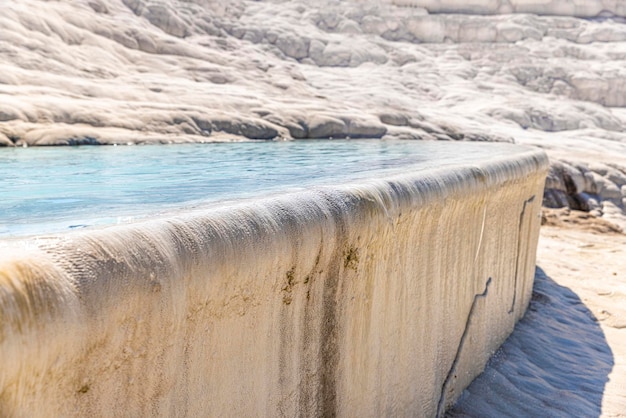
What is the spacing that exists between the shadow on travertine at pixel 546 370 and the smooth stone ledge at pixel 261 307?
0.21m

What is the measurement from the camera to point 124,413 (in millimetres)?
1538

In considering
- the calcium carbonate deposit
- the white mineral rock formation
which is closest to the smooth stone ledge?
the calcium carbonate deposit

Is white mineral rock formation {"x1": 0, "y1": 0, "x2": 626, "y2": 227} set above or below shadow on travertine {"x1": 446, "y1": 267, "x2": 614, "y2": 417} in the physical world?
above

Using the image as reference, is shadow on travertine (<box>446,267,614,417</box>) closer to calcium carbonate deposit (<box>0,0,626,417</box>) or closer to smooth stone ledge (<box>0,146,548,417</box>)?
Result: calcium carbonate deposit (<box>0,0,626,417</box>)

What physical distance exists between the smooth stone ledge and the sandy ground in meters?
0.27

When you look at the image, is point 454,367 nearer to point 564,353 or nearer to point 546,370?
point 546,370

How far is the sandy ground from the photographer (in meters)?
3.55

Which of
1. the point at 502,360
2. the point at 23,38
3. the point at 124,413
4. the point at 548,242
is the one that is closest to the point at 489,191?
the point at 502,360

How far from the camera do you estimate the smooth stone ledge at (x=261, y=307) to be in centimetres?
133

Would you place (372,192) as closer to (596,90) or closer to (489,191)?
(489,191)

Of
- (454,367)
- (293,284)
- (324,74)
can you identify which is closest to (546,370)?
(454,367)

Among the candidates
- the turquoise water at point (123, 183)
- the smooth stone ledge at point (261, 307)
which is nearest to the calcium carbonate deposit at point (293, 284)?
the smooth stone ledge at point (261, 307)

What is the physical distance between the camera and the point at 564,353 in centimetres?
438

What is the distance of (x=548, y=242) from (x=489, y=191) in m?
4.33
